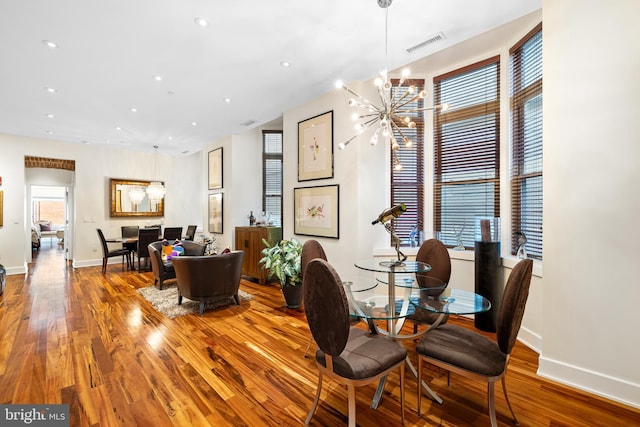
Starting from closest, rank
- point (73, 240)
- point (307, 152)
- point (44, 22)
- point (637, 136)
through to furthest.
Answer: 1. point (637, 136)
2. point (44, 22)
3. point (307, 152)
4. point (73, 240)

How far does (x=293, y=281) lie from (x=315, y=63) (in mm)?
2812

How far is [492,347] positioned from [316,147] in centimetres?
341

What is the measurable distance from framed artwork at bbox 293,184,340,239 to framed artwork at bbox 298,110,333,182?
227 millimetres

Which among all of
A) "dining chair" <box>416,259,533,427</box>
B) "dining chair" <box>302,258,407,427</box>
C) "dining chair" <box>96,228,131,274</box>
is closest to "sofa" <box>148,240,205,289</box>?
"dining chair" <box>96,228,131,274</box>

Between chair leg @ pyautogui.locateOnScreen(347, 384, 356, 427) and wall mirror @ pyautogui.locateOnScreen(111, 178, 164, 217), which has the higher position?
wall mirror @ pyautogui.locateOnScreen(111, 178, 164, 217)

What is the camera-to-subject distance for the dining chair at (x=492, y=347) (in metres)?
1.62

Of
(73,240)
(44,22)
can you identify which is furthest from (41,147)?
(44,22)

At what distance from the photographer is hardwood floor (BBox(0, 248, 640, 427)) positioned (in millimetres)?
1885

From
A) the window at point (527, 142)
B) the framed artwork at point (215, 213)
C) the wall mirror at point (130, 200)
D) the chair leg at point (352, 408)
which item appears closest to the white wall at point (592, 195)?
the window at point (527, 142)

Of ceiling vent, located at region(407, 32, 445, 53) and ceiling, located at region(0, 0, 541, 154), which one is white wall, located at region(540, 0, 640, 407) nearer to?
ceiling, located at region(0, 0, 541, 154)

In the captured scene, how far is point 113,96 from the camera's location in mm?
4234

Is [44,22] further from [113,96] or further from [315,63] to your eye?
[315,63]

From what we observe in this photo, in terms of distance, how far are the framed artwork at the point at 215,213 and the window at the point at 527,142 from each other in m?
5.71

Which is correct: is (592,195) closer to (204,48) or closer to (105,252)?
(204,48)
